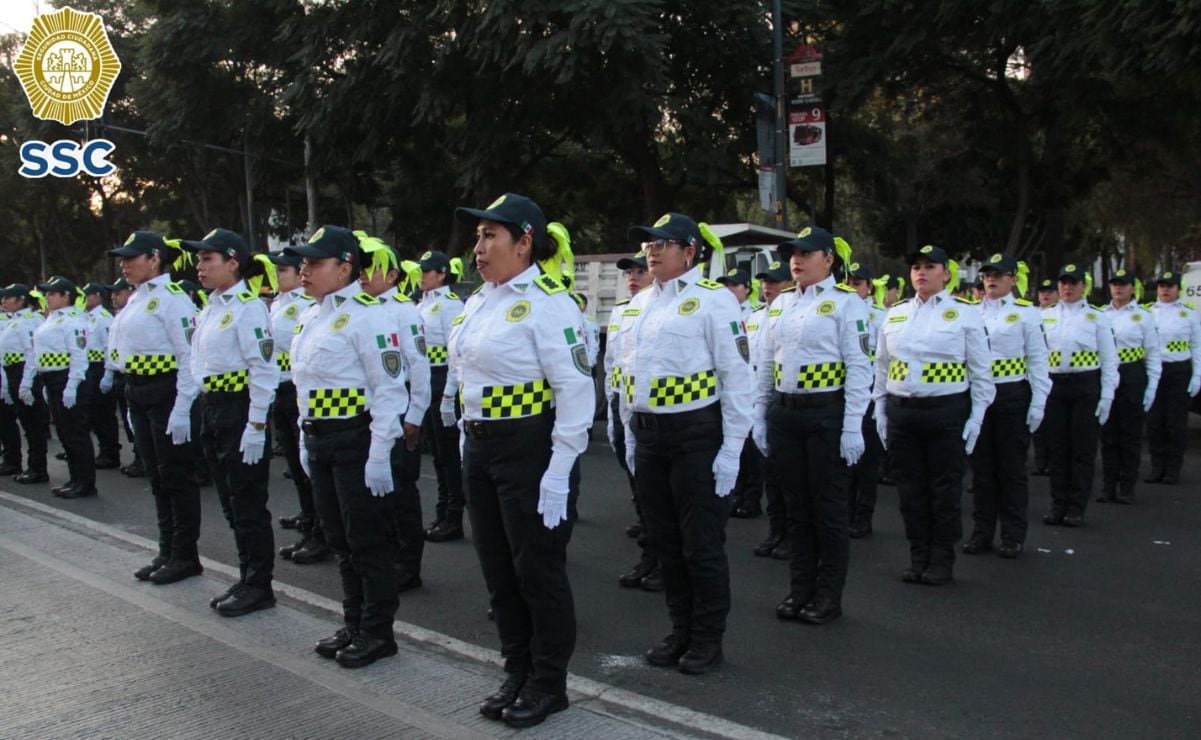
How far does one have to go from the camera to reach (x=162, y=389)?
6582mm

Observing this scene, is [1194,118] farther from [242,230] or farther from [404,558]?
[242,230]

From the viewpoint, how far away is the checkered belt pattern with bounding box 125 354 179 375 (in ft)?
21.7

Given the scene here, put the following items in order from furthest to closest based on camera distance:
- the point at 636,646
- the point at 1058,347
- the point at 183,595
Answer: the point at 1058,347, the point at 183,595, the point at 636,646

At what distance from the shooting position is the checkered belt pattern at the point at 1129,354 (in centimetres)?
928

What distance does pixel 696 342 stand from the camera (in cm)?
466

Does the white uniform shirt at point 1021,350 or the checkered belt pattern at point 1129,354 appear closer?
the white uniform shirt at point 1021,350

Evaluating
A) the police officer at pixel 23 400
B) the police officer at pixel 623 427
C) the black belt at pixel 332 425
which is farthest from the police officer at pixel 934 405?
the police officer at pixel 23 400

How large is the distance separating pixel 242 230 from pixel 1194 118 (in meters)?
27.3

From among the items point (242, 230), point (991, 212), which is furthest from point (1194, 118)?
point (242, 230)

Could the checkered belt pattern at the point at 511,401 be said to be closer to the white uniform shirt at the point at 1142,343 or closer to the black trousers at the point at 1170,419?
the white uniform shirt at the point at 1142,343

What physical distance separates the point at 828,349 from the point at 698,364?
48.3 inches

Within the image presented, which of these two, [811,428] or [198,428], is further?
[198,428]

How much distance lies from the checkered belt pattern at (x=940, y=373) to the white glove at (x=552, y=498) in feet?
10.4

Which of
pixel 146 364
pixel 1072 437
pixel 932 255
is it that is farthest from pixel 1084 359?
pixel 146 364
